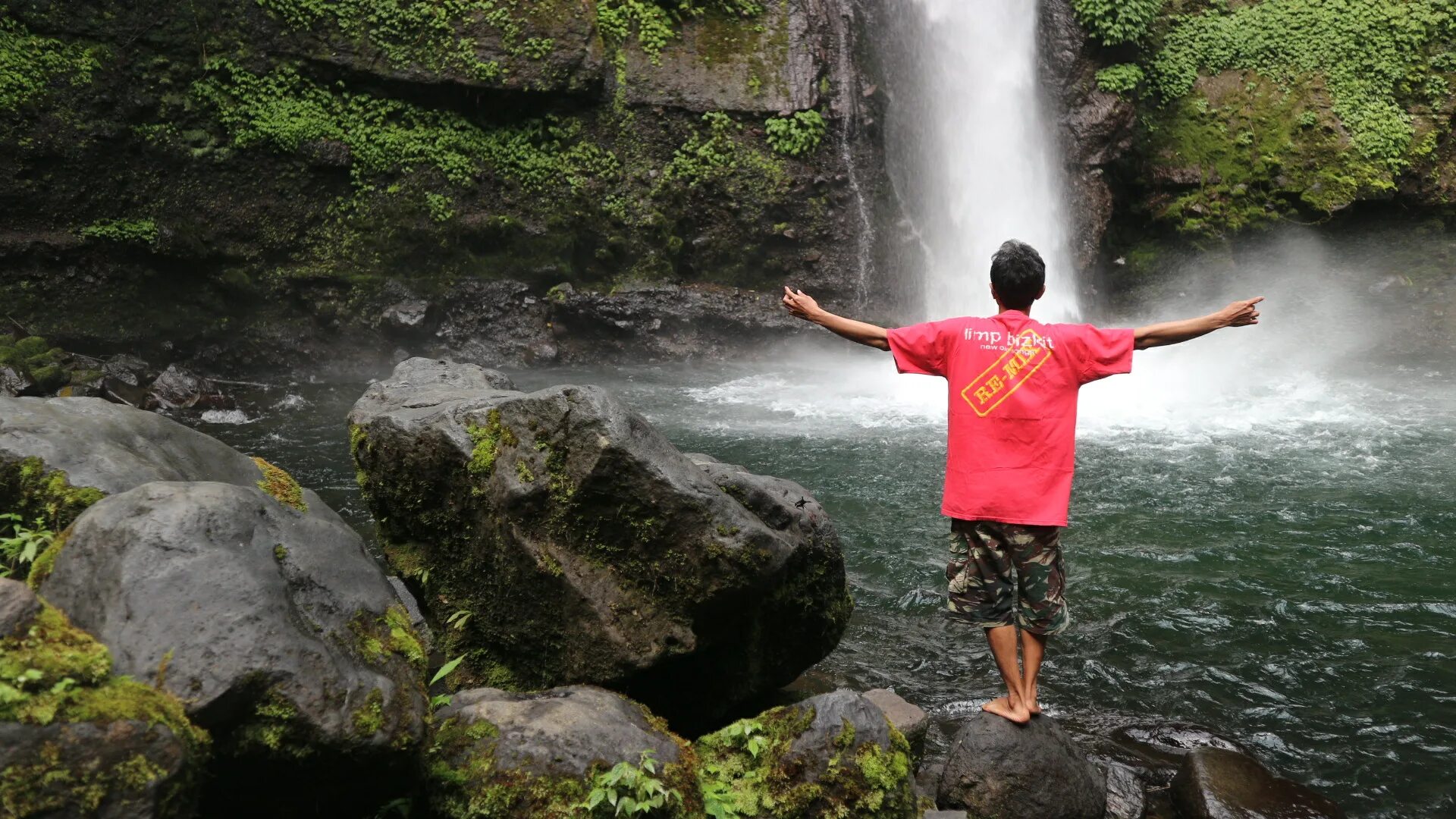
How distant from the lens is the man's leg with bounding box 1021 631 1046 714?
399 cm

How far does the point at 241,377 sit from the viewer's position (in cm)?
1334

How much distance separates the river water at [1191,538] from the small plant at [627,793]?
2.22 meters

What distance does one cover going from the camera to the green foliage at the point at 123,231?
12.6 metres

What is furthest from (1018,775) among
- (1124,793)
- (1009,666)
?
(1124,793)

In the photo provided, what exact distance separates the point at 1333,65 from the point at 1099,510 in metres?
13.2

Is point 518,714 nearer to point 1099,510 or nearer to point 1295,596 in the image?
point 1295,596

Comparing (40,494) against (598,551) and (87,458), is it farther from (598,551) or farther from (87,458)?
(598,551)

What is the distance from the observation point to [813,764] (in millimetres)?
3246

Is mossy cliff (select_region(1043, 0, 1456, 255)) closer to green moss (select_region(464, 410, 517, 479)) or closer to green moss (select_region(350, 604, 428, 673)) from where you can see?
green moss (select_region(464, 410, 517, 479))

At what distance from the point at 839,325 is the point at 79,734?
9.20 ft

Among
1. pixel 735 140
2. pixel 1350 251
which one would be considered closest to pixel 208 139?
pixel 735 140

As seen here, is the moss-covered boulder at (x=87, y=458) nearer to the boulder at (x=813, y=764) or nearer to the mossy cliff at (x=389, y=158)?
the boulder at (x=813, y=764)

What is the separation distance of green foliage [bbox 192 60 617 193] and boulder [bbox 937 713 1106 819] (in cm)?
1270

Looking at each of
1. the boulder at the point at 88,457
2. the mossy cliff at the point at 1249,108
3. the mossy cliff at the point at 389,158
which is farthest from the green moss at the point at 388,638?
the mossy cliff at the point at 1249,108
